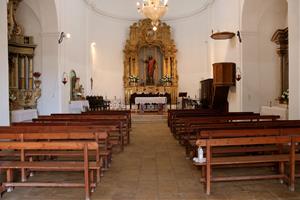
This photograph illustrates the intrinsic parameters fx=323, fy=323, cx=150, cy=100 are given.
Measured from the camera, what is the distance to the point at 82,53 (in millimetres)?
15086

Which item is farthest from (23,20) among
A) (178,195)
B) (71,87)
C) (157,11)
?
(178,195)

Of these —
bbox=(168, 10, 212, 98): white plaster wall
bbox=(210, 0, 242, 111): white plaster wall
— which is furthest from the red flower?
bbox=(168, 10, 212, 98): white plaster wall

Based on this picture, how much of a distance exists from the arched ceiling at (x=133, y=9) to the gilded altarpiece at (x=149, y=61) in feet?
2.20

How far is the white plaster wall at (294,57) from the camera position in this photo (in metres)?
6.93

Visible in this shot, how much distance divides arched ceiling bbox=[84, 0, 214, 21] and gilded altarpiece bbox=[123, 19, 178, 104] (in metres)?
0.67

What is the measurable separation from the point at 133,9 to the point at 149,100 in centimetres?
630

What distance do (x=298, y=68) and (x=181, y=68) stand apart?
39.0ft

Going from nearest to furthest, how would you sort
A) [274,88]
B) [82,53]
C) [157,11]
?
[274,88] < [157,11] < [82,53]

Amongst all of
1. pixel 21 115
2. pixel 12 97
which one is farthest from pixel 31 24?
pixel 21 115

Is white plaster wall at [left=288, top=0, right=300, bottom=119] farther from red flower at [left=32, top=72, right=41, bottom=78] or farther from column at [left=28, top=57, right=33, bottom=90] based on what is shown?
column at [left=28, top=57, right=33, bottom=90]

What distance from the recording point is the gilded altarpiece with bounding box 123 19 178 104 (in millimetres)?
18250

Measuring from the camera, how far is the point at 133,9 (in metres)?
18.6

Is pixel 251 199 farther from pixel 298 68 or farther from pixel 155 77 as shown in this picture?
pixel 155 77

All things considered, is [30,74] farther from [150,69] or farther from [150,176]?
[150,69]
